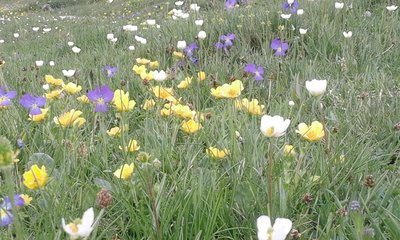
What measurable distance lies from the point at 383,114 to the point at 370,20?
2.45m

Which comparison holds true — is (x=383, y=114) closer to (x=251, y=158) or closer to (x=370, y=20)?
(x=251, y=158)

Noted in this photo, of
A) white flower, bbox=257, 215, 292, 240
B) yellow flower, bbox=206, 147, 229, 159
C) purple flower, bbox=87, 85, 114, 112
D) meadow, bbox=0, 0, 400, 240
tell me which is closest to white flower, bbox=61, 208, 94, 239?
meadow, bbox=0, 0, 400, 240

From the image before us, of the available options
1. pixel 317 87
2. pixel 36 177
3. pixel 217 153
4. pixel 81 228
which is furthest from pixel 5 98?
pixel 81 228

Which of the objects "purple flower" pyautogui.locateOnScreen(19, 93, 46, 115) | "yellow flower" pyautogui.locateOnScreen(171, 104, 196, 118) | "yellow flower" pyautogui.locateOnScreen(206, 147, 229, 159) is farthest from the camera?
"purple flower" pyautogui.locateOnScreen(19, 93, 46, 115)

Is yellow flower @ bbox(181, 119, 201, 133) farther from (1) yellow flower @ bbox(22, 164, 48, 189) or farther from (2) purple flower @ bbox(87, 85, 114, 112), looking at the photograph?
(1) yellow flower @ bbox(22, 164, 48, 189)

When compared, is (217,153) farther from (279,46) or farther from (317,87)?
(279,46)

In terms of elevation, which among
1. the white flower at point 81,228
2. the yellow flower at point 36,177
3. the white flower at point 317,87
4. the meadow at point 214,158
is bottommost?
the meadow at point 214,158

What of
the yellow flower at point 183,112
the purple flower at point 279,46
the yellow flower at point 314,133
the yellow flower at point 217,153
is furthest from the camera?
the purple flower at point 279,46

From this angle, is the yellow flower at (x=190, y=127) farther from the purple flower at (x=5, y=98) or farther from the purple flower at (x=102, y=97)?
the purple flower at (x=5, y=98)

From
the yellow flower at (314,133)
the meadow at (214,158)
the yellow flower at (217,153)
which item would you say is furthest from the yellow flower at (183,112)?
the yellow flower at (314,133)

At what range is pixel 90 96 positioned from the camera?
218cm

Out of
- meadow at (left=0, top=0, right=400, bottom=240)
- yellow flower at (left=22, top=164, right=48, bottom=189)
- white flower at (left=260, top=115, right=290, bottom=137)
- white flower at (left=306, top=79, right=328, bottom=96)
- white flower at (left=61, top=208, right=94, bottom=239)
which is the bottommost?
meadow at (left=0, top=0, right=400, bottom=240)

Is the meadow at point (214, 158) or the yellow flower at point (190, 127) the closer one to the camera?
the meadow at point (214, 158)

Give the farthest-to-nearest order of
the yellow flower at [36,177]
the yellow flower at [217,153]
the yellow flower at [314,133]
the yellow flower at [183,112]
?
1. the yellow flower at [183,112]
2. the yellow flower at [217,153]
3. the yellow flower at [314,133]
4. the yellow flower at [36,177]
